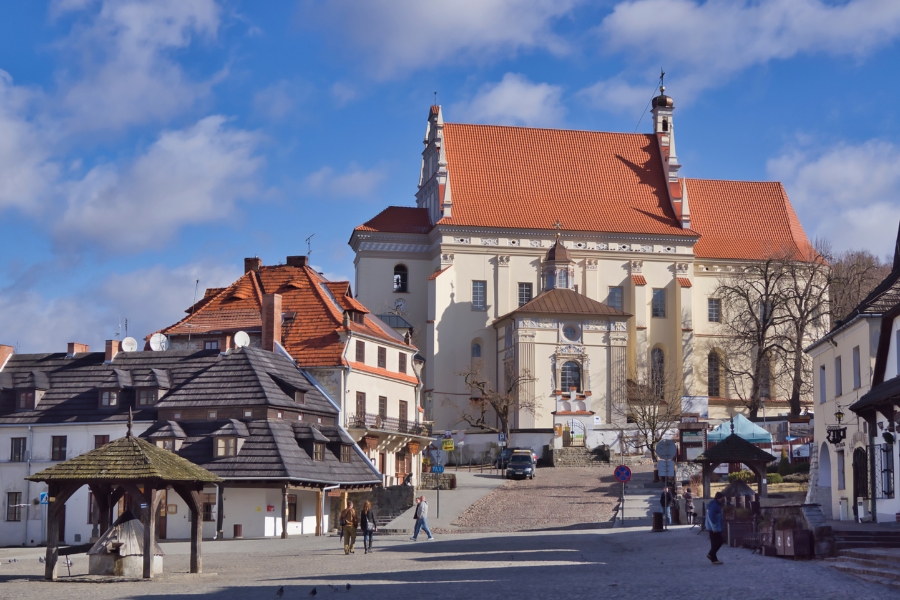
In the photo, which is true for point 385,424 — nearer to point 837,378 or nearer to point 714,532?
point 837,378

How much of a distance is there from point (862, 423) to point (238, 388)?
2427 cm

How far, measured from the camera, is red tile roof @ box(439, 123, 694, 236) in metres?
89.4

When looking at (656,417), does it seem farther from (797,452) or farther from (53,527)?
(53,527)

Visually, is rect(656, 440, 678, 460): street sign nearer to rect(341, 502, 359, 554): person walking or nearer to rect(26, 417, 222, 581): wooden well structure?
rect(341, 502, 359, 554): person walking

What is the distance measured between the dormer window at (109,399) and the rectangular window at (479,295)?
37.9 meters

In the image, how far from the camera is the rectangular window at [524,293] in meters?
87.7

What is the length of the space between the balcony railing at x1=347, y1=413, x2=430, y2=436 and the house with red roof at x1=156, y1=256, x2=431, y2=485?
0.17ft

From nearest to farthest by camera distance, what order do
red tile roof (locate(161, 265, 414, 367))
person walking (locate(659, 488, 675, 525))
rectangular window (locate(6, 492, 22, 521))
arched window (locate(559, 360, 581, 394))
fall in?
person walking (locate(659, 488, 675, 525)) → rectangular window (locate(6, 492, 22, 521)) → red tile roof (locate(161, 265, 414, 367)) → arched window (locate(559, 360, 581, 394))

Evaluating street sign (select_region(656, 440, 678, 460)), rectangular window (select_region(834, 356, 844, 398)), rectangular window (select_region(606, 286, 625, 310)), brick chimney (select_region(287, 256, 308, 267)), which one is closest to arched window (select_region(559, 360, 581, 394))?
rectangular window (select_region(606, 286, 625, 310))

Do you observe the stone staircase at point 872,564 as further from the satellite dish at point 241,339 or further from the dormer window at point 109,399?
the dormer window at point 109,399

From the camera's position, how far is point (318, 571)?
27.3 m

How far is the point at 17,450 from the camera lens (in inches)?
2037

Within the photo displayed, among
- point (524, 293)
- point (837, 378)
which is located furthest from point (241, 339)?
point (524, 293)

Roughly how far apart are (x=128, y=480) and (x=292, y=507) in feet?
70.9
